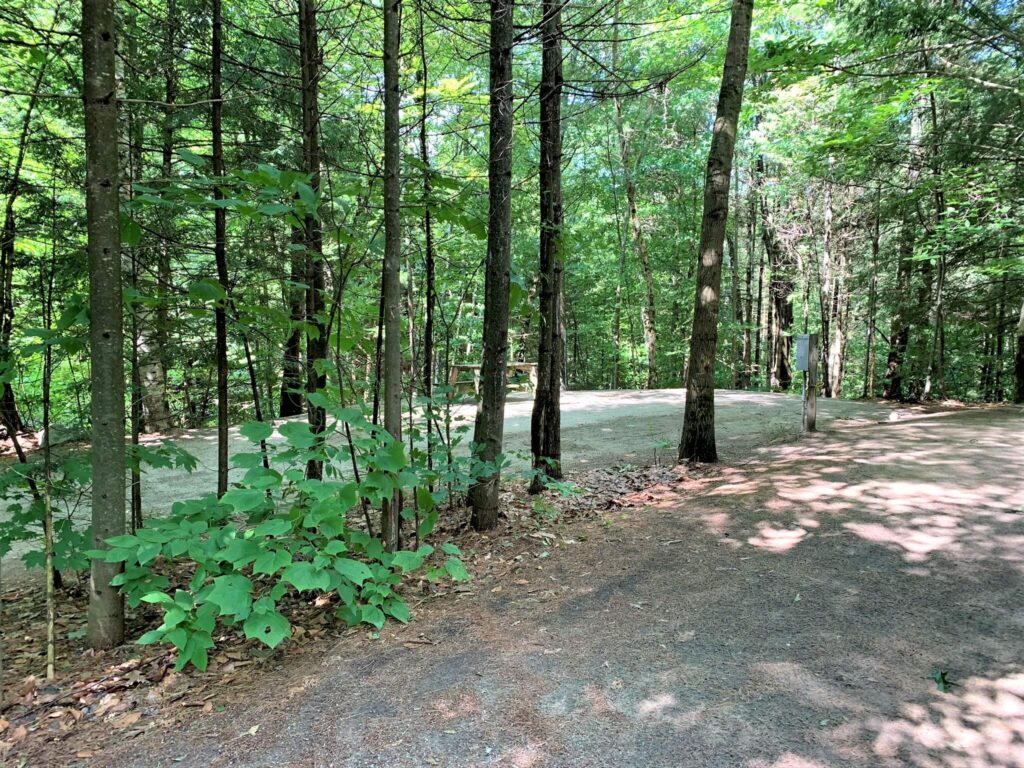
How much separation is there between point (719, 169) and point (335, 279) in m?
5.19

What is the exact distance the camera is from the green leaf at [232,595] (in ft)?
7.63

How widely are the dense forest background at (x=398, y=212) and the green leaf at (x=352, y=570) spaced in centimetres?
3

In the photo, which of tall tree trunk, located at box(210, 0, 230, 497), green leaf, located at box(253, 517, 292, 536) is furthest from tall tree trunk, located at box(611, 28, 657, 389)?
green leaf, located at box(253, 517, 292, 536)

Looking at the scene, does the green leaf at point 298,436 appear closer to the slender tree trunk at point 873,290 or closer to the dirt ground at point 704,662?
the dirt ground at point 704,662

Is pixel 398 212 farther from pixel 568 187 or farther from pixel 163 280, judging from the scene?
pixel 568 187

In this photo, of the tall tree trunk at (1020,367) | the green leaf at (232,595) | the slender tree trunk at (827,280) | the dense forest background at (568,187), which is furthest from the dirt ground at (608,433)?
the slender tree trunk at (827,280)

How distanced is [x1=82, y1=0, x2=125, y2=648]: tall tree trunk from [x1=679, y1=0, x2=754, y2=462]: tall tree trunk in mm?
5626

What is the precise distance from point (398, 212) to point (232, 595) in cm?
232

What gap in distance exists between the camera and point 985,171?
9945 millimetres

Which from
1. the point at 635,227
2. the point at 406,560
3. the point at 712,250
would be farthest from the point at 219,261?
the point at 635,227

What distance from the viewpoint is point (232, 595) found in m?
2.38

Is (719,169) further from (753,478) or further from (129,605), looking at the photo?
(129,605)

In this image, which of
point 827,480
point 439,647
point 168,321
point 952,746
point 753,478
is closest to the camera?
point 952,746

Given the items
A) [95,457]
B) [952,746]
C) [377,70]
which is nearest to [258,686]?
[95,457]
